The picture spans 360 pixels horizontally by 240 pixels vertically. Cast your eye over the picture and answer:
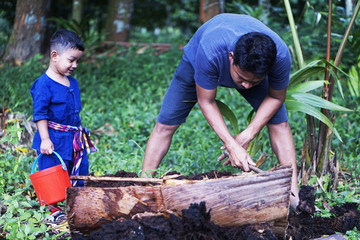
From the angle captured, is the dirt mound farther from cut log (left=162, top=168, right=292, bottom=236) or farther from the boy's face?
the boy's face

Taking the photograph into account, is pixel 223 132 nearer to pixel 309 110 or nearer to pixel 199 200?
pixel 199 200

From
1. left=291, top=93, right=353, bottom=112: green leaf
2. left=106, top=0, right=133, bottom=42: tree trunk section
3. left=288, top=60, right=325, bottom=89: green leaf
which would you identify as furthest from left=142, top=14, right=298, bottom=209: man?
left=106, top=0, right=133, bottom=42: tree trunk section

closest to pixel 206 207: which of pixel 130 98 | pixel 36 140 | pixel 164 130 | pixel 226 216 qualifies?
pixel 226 216

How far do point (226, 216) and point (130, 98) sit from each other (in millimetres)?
4268

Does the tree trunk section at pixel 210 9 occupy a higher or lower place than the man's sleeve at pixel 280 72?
higher

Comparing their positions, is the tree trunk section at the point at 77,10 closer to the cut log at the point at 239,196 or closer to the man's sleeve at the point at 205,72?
the man's sleeve at the point at 205,72

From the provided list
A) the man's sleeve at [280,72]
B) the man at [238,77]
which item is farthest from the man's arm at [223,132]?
the man's sleeve at [280,72]

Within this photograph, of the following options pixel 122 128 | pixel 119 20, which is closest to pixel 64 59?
pixel 122 128

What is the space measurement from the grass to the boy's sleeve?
1.32 feet

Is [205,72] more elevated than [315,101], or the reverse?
[205,72]

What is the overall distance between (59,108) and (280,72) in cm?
170

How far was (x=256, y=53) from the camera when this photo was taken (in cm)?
245

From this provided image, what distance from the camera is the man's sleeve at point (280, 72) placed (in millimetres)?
2736

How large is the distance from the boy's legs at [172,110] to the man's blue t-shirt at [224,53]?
45cm
